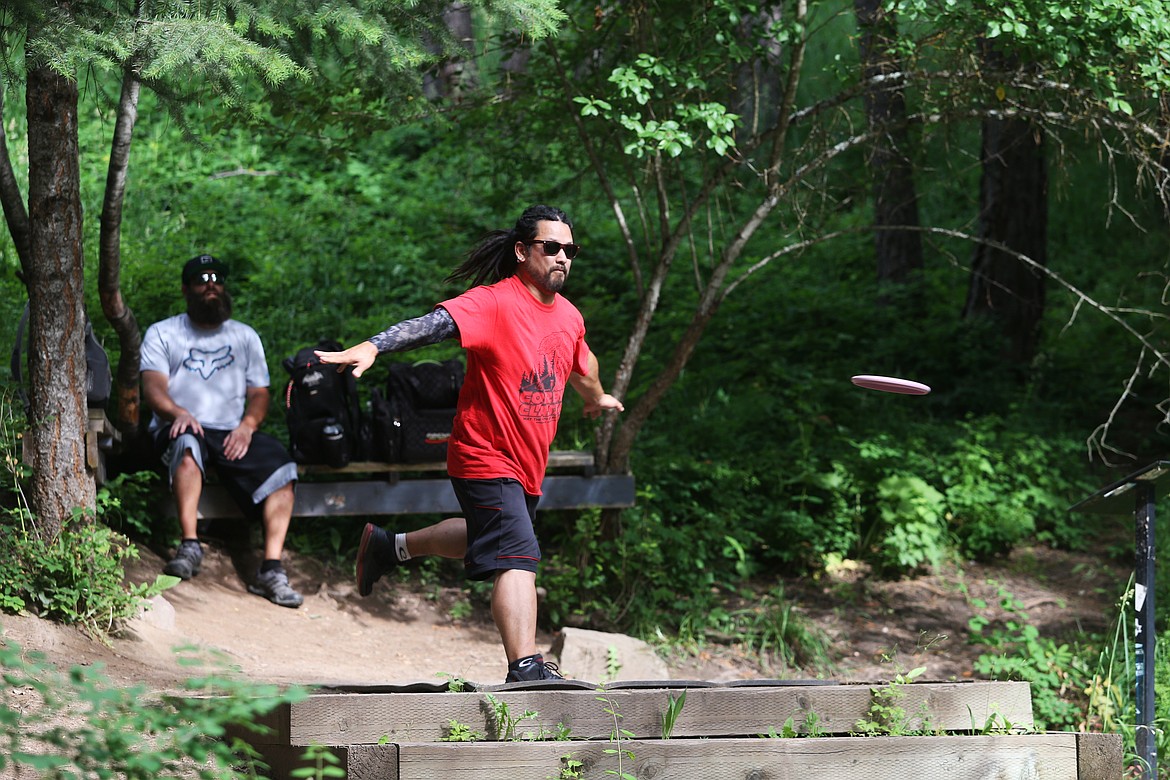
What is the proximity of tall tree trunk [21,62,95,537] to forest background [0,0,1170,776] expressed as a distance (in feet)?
0.05

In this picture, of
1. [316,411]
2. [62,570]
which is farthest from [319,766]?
[316,411]

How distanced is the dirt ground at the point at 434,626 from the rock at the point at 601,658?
1.39 feet

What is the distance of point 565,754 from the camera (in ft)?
11.2

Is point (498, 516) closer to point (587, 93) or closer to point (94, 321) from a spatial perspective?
point (587, 93)

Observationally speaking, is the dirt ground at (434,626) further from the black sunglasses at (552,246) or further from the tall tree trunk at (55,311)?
the black sunglasses at (552,246)

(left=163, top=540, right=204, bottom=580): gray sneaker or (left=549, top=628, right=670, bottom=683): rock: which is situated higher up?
(left=163, top=540, right=204, bottom=580): gray sneaker

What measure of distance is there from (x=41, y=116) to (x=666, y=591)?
4.29m

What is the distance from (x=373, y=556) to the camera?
5.09 metres

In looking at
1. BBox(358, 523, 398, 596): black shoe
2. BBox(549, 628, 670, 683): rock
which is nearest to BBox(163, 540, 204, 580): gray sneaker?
BBox(358, 523, 398, 596): black shoe

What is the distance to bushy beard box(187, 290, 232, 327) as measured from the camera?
6730 mm

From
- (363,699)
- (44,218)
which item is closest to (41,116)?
(44,218)

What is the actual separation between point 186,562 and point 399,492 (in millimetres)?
1290

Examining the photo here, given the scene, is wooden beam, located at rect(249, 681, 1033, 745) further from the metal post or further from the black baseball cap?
the black baseball cap

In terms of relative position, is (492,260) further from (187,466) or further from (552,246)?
(187,466)
